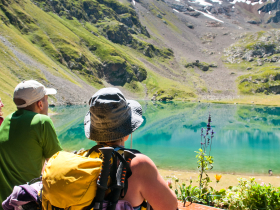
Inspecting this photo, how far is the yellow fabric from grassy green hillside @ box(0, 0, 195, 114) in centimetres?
7171

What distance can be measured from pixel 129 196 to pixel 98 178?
0.41 meters

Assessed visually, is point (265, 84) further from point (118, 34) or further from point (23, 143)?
point (23, 143)

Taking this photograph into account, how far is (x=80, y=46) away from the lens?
13438 cm

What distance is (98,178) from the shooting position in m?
1.83

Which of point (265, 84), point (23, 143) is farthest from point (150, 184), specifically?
point (265, 84)

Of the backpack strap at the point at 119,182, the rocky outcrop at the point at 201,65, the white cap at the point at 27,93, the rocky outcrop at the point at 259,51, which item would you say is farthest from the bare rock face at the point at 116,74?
the backpack strap at the point at 119,182

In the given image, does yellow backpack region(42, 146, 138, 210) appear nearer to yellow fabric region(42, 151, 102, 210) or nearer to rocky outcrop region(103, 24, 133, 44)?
yellow fabric region(42, 151, 102, 210)

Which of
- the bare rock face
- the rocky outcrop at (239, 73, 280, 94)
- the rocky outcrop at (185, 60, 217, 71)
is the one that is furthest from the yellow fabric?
the rocky outcrop at (185, 60, 217, 71)

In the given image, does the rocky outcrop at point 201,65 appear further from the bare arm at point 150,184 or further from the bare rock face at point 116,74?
the bare arm at point 150,184

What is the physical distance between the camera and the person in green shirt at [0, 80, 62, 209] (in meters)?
3.19

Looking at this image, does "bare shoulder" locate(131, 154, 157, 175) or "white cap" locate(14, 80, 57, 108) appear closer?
"bare shoulder" locate(131, 154, 157, 175)

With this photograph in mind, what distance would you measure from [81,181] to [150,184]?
668 mm

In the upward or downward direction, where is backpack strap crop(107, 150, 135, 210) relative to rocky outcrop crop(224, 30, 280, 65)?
downward

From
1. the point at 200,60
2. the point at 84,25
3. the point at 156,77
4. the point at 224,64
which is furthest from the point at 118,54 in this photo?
the point at 224,64
